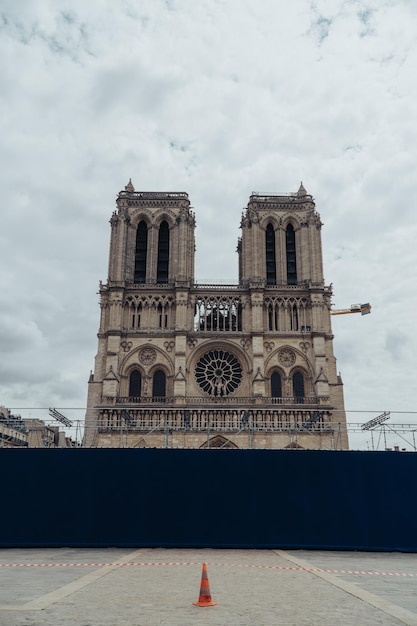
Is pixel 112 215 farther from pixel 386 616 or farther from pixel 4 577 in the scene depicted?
pixel 386 616

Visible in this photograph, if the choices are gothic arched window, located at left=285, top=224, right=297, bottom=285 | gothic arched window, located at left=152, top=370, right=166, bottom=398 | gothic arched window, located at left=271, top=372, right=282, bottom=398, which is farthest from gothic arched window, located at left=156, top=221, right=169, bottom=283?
gothic arched window, located at left=271, top=372, right=282, bottom=398

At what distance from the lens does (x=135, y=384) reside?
4684cm

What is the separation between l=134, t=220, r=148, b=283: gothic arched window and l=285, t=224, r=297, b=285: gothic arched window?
13.9 meters

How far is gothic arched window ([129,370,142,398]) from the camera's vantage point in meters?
46.4

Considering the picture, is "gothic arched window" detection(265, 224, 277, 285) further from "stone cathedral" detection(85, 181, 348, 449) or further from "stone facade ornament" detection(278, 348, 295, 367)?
"stone facade ornament" detection(278, 348, 295, 367)

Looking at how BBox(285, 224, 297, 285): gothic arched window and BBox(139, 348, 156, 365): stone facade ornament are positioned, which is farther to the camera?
BBox(285, 224, 297, 285): gothic arched window

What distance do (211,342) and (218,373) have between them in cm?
280

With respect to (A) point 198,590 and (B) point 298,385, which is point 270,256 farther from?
(A) point 198,590

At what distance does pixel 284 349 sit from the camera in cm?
4728

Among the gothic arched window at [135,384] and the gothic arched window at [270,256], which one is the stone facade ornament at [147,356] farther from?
the gothic arched window at [270,256]

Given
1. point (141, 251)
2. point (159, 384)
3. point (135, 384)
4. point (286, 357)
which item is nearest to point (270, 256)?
point (286, 357)

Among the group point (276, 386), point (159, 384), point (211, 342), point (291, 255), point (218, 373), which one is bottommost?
point (276, 386)

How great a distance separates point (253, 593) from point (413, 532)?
1193 centimetres

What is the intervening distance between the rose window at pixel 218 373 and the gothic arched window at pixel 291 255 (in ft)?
33.0
